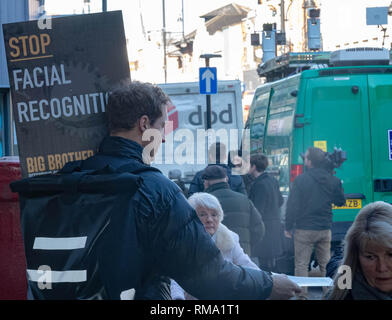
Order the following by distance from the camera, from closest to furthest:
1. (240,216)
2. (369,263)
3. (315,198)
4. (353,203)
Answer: (369,263)
(240,216)
(315,198)
(353,203)

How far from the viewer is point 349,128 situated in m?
10.1

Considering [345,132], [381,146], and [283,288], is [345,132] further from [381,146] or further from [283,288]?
[283,288]

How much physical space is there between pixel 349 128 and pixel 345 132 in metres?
0.08

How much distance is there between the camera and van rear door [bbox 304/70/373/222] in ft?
32.7

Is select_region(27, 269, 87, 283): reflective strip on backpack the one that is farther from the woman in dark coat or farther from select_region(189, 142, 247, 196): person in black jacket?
the woman in dark coat

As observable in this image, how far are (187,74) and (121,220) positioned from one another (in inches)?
2387

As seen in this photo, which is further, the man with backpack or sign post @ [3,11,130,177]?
sign post @ [3,11,130,177]

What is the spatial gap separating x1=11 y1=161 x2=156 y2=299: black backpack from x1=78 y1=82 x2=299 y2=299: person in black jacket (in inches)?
2.0

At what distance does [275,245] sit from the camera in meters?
9.49

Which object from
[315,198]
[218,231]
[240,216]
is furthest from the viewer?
[315,198]

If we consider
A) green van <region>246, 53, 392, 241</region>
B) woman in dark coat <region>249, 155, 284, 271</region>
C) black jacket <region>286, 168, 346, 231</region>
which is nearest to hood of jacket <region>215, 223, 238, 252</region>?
black jacket <region>286, 168, 346, 231</region>

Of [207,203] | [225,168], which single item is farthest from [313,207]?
[207,203]

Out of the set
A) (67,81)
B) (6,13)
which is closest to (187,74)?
(6,13)
